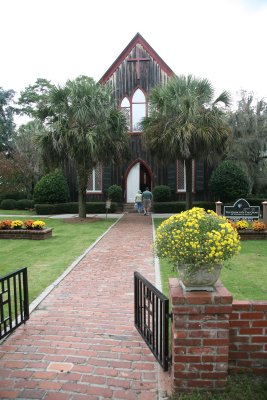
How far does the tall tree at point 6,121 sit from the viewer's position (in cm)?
3338

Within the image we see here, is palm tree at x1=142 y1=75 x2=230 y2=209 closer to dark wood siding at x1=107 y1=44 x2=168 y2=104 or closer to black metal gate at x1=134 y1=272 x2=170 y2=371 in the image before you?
dark wood siding at x1=107 y1=44 x2=168 y2=104

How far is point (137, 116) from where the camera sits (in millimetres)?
23062

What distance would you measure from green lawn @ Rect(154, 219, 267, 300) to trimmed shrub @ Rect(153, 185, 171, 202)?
39.3 feet

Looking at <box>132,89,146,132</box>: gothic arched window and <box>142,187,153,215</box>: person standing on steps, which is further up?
<box>132,89,146,132</box>: gothic arched window

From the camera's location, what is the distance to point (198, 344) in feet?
10.3

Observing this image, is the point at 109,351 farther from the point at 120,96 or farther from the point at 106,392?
the point at 120,96

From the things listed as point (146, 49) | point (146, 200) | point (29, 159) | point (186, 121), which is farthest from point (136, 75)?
point (29, 159)

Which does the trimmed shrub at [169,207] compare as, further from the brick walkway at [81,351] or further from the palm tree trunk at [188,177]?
the brick walkway at [81,351]

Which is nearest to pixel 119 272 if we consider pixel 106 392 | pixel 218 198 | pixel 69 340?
pixel 69 340

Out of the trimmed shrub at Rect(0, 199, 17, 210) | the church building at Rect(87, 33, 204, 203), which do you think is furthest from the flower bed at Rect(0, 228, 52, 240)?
the trimmed shrub at Rect(0, 199, 17, 210)

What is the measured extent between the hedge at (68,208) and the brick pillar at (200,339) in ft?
61.8

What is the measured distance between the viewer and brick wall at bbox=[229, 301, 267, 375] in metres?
3.38

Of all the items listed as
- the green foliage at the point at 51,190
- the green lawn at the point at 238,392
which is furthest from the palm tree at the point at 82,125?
the green lawn at the point at 238,392

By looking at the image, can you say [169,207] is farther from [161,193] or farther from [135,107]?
[135,107]
